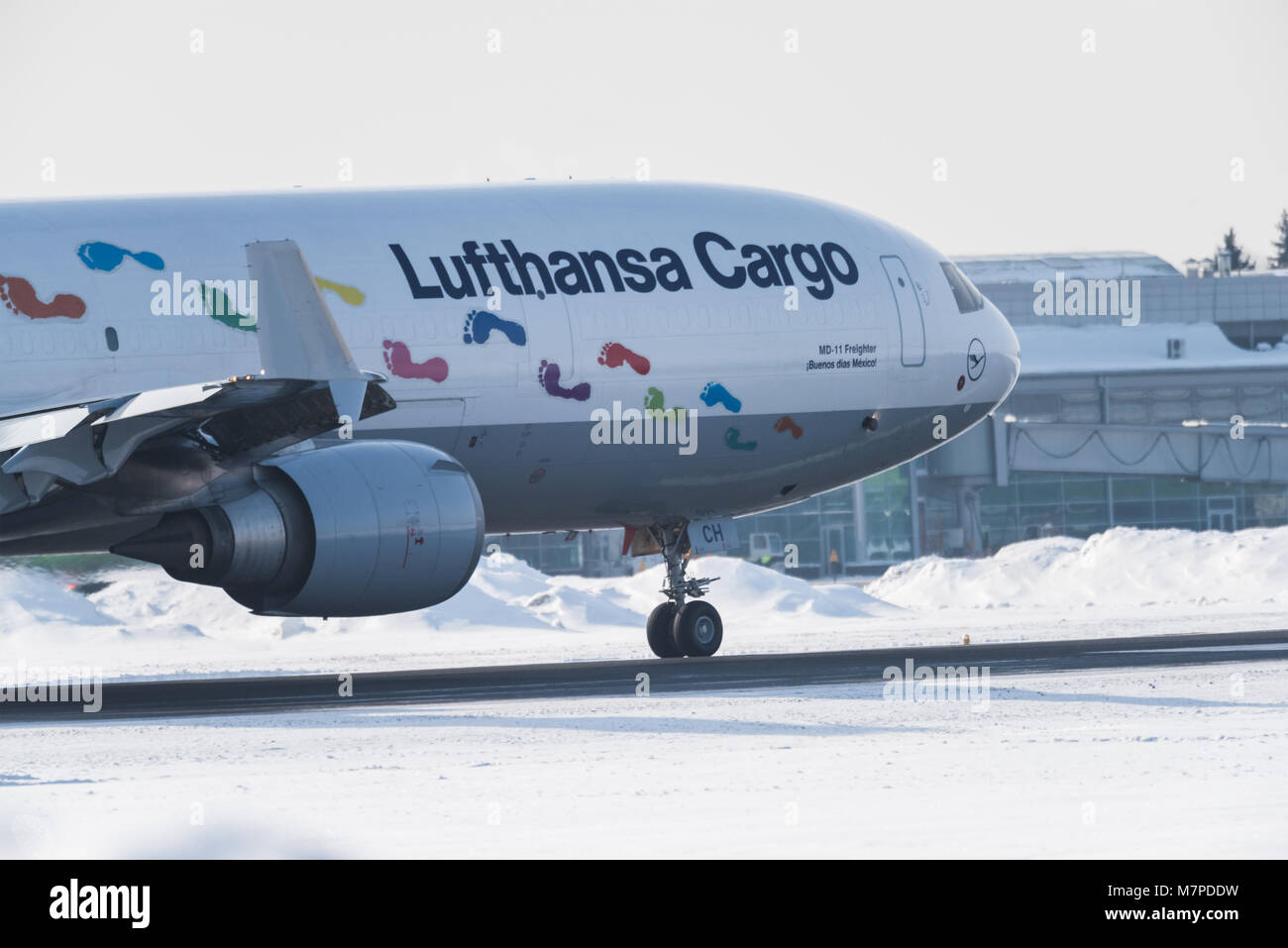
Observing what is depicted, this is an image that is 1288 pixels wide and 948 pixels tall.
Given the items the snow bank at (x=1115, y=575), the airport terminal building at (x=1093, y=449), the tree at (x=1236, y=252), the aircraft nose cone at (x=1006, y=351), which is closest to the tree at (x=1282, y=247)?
the tree at (x=1236, y=252)

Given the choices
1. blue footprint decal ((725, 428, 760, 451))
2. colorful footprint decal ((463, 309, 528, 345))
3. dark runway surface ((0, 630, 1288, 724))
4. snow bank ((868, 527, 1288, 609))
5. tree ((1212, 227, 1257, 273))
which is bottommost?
snow bank ((868, 527, 1288, 609))

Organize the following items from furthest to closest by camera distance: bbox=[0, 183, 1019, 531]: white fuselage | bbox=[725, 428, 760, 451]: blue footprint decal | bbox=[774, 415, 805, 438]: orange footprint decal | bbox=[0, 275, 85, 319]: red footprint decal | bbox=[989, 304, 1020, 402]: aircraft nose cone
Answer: bbox=[989, 304, 1020, 402]: aircraft nose cone, bbox=[774, 415, 805, 438]: orange footprint decal, bbox=[725, 428, 760, 451]: blue footprint decal, bbox=[0, 183, 1019, 531]: white fuselage, bbox=[0, 275, 85, 319]: red footprint decal

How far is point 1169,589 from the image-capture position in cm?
4844

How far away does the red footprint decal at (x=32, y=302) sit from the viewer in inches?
925

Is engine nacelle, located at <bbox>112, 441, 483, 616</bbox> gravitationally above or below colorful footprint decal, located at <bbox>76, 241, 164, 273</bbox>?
below

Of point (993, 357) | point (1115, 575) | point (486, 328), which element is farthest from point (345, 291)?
point (1115, 575)

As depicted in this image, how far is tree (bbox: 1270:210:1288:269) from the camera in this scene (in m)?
158

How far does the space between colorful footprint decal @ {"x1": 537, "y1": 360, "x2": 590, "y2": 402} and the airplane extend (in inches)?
1.5

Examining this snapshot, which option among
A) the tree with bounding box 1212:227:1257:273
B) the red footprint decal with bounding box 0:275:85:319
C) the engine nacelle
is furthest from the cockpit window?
the tree with bounding box 1212:227:1257:273

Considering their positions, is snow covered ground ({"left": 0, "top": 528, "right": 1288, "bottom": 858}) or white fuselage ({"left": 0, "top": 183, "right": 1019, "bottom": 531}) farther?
white fuselage ({"left": 0, "top": 183, "right": 1019, "bottom": 531})

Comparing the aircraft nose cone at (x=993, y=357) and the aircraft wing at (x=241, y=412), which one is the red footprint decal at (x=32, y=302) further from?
the aircraft nose cone at (x=993, y=357)

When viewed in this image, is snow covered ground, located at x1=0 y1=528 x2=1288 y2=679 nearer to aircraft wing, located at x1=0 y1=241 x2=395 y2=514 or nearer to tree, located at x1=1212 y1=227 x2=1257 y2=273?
aircraft wing, located at x1=0 y1=241 x2=395 y2=514

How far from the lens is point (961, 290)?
30750mm

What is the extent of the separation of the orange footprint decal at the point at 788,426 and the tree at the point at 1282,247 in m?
136
